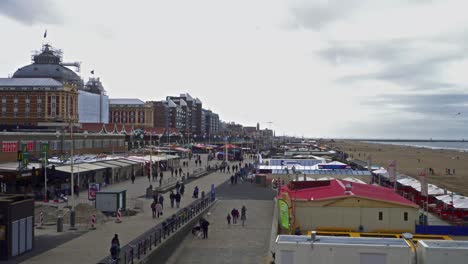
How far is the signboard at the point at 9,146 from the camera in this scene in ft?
129

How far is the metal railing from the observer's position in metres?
15.9

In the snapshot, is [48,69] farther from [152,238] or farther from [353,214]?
[353,214]

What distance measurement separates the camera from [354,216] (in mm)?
18250

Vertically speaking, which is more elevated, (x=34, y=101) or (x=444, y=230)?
(x=34, y=101)

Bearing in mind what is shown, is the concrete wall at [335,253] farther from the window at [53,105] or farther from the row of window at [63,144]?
the window at [53,105]

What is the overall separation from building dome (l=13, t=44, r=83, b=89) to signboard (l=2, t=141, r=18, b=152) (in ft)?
213

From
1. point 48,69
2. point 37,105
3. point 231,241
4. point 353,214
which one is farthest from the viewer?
point 48,69

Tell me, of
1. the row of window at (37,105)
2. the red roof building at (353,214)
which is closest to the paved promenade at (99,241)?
the red roof building at (353,214)

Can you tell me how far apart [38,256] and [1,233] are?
1.48m

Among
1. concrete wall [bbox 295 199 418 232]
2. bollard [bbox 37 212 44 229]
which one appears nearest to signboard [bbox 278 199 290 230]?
concrete wall [bbox 295 199 418 232]

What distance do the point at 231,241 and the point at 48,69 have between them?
95518mm

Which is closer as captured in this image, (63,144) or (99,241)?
(99,241)

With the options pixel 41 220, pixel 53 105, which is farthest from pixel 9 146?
pixel 53 105

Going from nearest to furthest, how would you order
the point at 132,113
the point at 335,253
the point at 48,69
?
the point at 335,253, the point at 48,69, the point at 132,113
